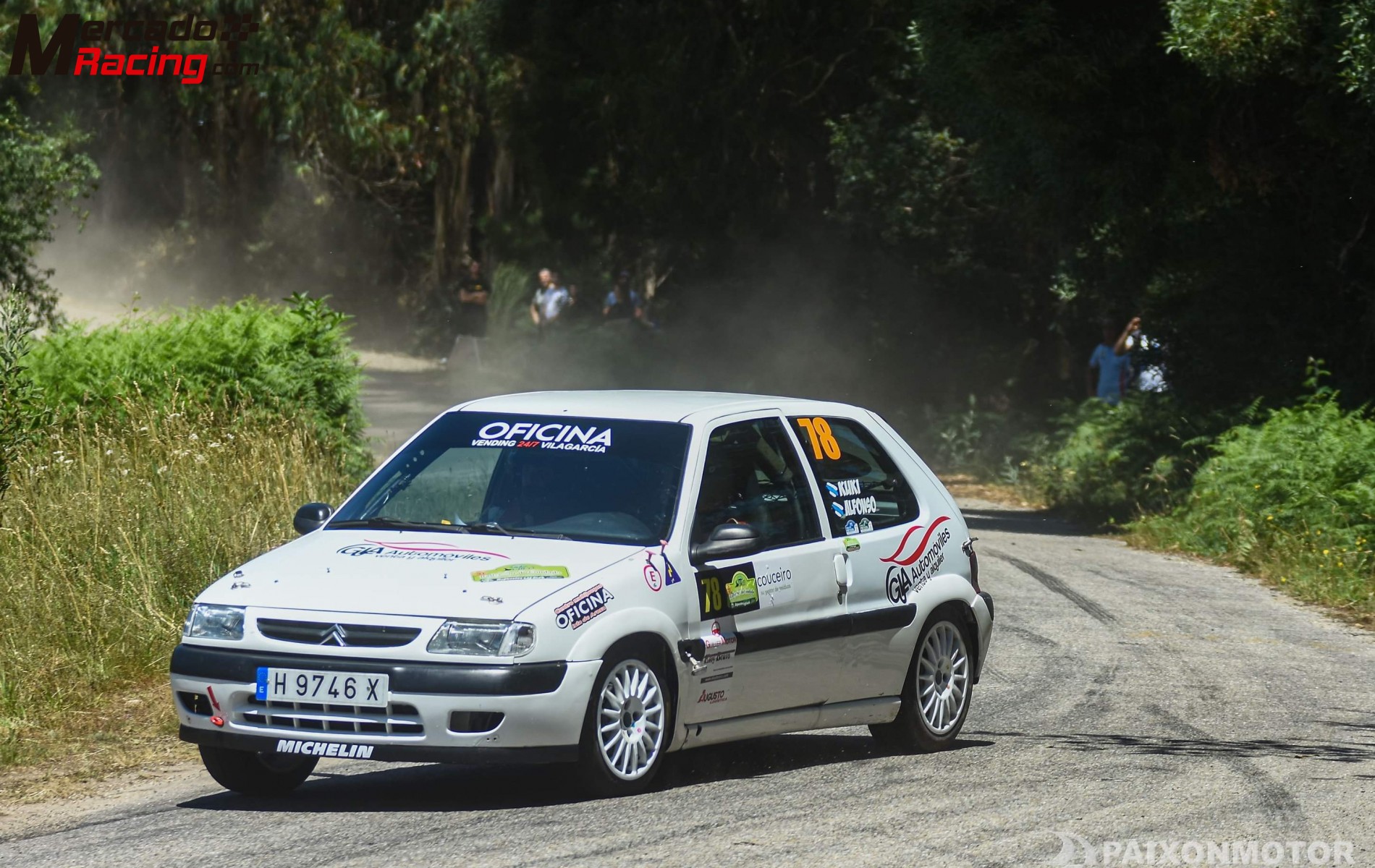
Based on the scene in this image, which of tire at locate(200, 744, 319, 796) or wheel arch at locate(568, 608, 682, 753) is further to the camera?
tire at locate(200, 744, 319, 796)

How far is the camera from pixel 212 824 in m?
6.59

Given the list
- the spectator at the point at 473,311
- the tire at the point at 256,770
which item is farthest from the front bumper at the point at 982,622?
the spectator at the point at 473,311

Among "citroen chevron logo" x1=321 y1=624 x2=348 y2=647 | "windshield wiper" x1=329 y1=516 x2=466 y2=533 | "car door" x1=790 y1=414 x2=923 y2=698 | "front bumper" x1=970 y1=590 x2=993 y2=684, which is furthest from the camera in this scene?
"front bumper" x1=970 y1=590 x2=993 y2=684

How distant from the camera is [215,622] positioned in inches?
265

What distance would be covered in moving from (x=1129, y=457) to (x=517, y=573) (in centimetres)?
1527

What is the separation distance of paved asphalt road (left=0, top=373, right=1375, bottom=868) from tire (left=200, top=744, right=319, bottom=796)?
0.31 feet

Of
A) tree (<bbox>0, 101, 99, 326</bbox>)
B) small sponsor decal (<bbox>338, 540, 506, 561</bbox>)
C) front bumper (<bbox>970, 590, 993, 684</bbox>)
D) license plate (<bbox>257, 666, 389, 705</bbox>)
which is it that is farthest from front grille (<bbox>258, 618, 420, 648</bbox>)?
tree (<bbox>0, 101, 99, 326</bbox>)

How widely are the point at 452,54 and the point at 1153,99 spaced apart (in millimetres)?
20152

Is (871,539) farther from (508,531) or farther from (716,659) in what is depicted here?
(508,531)

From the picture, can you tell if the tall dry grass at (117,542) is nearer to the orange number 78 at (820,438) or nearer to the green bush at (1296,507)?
the orange number 78 at (820,438)

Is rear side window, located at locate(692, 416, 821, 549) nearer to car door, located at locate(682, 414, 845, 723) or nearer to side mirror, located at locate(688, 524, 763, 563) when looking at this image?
car door, located at locate(682, 414, 845, 723)

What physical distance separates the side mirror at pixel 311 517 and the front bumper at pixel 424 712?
43.8 inches

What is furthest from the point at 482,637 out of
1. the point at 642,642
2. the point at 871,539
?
the point at 871,539

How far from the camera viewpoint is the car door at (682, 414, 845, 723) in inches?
284
